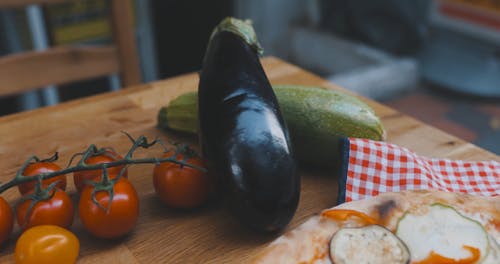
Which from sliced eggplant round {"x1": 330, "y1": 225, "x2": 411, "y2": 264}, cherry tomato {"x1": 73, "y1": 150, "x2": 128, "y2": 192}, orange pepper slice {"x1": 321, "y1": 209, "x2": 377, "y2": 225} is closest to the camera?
sliced eggplant round {"x1": 330, "y1": 225, "x2": 411, "y2": 264}

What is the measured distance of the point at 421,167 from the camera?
126 cm

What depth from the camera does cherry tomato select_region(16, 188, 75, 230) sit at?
3.38 feet

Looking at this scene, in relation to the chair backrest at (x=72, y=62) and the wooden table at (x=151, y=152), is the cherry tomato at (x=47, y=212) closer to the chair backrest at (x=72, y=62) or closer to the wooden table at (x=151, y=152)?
the wooden table at (x=151, y=152)

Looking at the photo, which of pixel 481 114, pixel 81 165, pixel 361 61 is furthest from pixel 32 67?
pixel 481 114

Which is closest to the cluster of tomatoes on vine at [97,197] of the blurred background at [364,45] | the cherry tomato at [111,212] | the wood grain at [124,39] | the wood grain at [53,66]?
the cherry tomato at [111,212]

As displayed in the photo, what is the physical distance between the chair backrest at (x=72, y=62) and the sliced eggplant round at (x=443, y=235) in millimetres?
1444

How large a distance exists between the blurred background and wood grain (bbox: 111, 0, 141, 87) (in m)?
0.93

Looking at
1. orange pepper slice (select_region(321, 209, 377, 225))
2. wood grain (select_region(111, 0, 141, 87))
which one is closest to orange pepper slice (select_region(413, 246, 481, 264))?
orange pepper slice (select_region(321, 209, 377, 225))

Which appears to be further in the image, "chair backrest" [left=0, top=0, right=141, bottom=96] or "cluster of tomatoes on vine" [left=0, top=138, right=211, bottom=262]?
"chair backrest" [left=0, top=0, right=141, bottom=96]

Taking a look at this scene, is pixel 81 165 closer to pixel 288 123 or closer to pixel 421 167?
pixel 288 123

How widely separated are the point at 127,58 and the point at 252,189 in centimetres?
127

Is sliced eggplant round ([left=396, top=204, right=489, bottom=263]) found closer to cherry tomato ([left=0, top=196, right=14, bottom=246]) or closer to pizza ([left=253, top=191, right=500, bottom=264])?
pizza ([left=253, top=191, right=500, bottom=264])

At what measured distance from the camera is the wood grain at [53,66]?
1857 millimetres

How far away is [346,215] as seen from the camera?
1.01m
